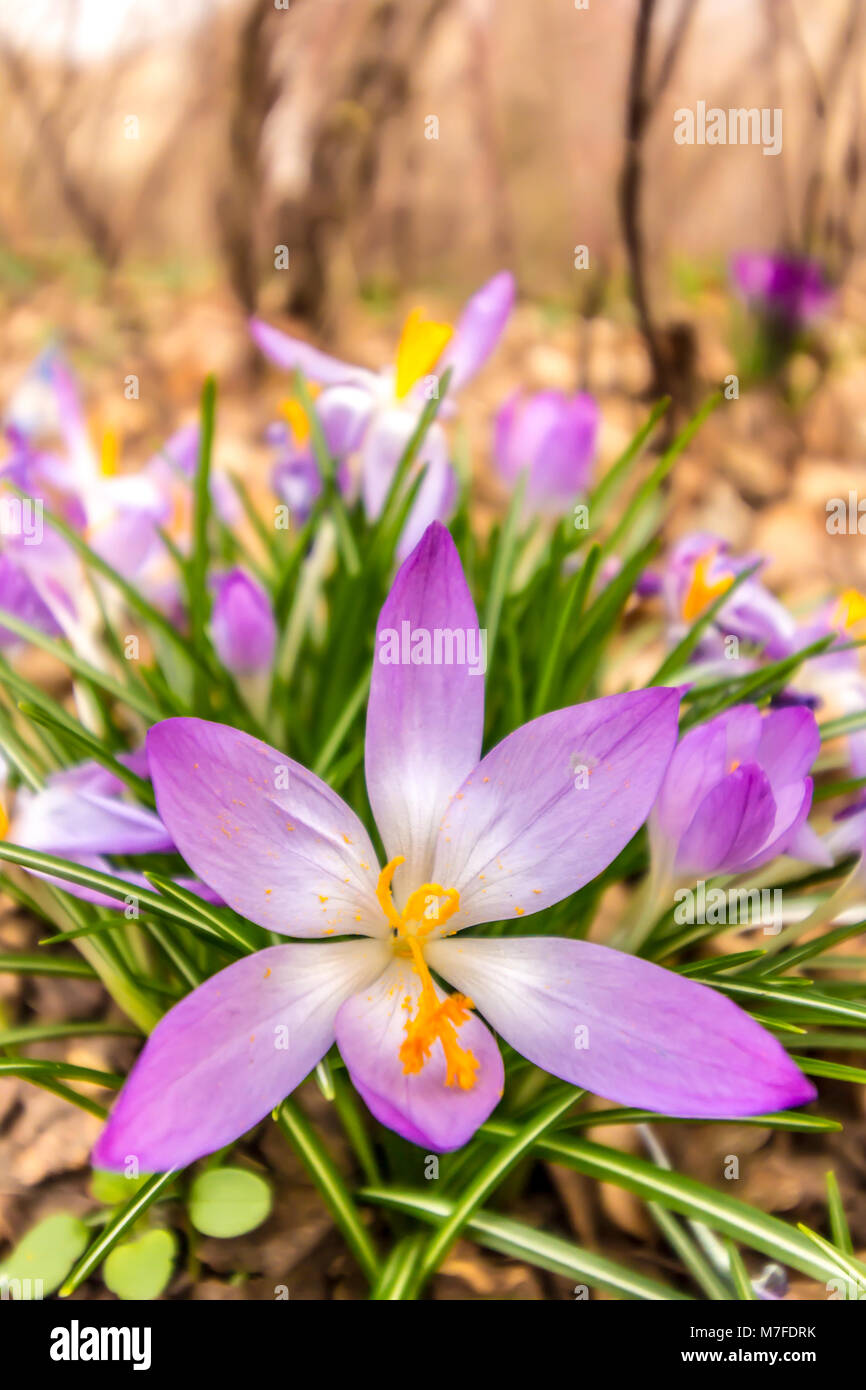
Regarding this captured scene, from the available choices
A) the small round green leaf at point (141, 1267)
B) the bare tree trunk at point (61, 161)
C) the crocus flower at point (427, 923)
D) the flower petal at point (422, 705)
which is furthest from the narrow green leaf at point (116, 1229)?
the bare tree trunk at point (61, 161)

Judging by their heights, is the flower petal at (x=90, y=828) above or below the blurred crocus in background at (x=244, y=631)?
below

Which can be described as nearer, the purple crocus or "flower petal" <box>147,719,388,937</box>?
"flower petal" <box>147,719,388,937</box>

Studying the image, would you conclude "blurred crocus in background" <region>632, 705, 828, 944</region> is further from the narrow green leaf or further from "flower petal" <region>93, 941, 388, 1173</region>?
the narrow green leaf

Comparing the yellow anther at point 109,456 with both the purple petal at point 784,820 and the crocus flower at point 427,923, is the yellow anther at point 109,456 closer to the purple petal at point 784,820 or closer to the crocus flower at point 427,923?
the crocus flower at point 427,923

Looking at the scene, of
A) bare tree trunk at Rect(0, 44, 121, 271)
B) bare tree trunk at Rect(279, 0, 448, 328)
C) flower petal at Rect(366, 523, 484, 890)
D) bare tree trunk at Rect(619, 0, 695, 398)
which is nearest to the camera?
flower petal at Rect(366, 523, 484, 890)

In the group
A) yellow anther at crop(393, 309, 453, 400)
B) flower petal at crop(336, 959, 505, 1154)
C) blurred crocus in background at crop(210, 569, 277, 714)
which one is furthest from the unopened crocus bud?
flower petal at crop(336, 959, 505, 1154)
